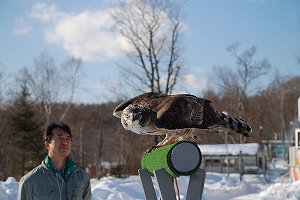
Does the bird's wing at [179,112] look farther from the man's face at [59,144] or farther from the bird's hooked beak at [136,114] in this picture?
the man's face at [59,144]

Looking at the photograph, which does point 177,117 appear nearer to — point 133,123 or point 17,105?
point 133,123

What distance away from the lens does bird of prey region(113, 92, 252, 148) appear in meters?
2.72

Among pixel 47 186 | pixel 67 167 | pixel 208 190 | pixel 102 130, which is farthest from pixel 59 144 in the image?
pixel 102 130

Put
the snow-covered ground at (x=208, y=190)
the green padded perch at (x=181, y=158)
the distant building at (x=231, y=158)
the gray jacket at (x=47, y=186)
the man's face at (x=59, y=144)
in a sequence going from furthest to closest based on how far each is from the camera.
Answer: the distant building at (x=231, y=158)
the snow-covered ground at (x=208, y=190)
the man's face at (x=59, y=144)
the gray jacket at (x=47, y=186)
the green padded perch at (x=181, y=158)

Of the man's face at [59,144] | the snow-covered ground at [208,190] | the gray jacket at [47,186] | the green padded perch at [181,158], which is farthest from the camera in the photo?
the snow-covered ground at [208,190]

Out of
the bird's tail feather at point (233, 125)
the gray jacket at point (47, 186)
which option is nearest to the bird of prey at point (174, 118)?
the bird's tail feather at point (233, 125)

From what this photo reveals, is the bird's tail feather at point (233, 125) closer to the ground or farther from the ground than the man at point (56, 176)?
farther from the ground

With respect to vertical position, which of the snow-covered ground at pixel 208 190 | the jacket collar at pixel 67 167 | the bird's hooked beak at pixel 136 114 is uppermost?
the bird's hooked beak at pixel 136 114

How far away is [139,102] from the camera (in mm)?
3016

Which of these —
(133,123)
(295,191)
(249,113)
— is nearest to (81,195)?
(133,123)

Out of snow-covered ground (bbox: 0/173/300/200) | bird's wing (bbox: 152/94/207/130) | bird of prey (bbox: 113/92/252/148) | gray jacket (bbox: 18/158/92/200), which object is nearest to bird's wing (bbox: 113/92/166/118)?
bird of prey (bbox: 113/92/252/148)

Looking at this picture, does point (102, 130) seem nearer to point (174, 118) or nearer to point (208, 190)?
point (208, 190)

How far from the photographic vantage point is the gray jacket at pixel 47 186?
2.92 m

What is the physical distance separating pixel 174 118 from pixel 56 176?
1.03 m
